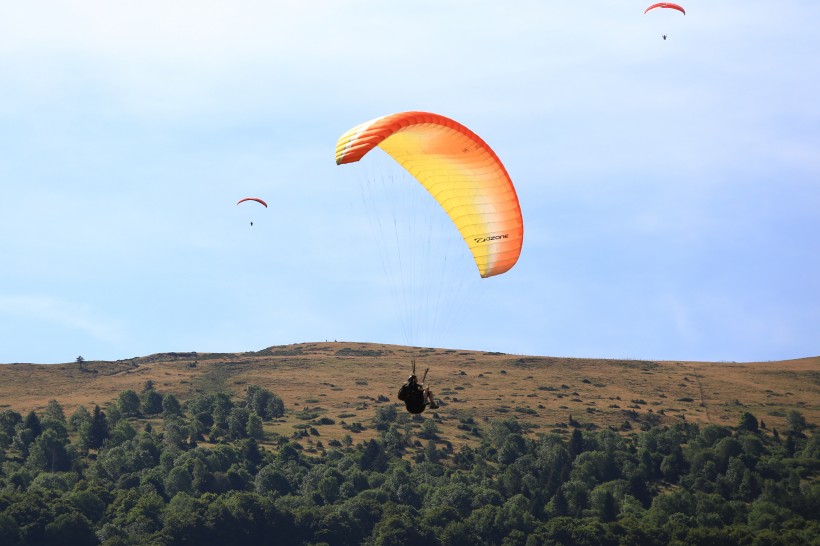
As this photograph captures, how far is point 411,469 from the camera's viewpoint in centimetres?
18100

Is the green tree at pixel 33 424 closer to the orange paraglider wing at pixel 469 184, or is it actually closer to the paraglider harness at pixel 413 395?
the orange paraglider wing at pixel 469 184

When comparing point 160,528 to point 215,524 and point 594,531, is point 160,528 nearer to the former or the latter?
point 215,524

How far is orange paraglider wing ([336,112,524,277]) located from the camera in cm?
5875

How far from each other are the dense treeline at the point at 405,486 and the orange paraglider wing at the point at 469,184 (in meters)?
Answer: 92.9

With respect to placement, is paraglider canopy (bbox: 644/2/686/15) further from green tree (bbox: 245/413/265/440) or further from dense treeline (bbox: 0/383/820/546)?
green tree (bbox: 245/413/265/440)

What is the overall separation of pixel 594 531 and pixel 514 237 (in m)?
98.2

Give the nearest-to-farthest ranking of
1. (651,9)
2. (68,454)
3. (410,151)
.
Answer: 1. (410,151)
2. (651,9)
3. (68,454)

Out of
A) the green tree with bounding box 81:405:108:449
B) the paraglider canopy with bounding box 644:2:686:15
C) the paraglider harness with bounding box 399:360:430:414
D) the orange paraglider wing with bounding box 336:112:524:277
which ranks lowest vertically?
the paraglider harness with bounding box 399:360:430:414

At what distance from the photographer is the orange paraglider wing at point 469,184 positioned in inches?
2313

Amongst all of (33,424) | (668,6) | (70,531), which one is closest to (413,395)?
(668,6)

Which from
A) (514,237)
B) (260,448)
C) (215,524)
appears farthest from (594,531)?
(514,237)

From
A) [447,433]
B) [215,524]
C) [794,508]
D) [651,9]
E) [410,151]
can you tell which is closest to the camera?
[410,151]

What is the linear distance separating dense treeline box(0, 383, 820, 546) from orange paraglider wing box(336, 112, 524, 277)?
9288 cm

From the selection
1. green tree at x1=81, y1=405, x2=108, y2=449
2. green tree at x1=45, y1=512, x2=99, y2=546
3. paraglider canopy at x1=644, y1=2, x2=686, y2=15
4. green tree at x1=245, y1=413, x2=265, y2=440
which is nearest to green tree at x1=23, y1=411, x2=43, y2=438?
green tree at x1=81, y1=405, x2=108, y2=449
